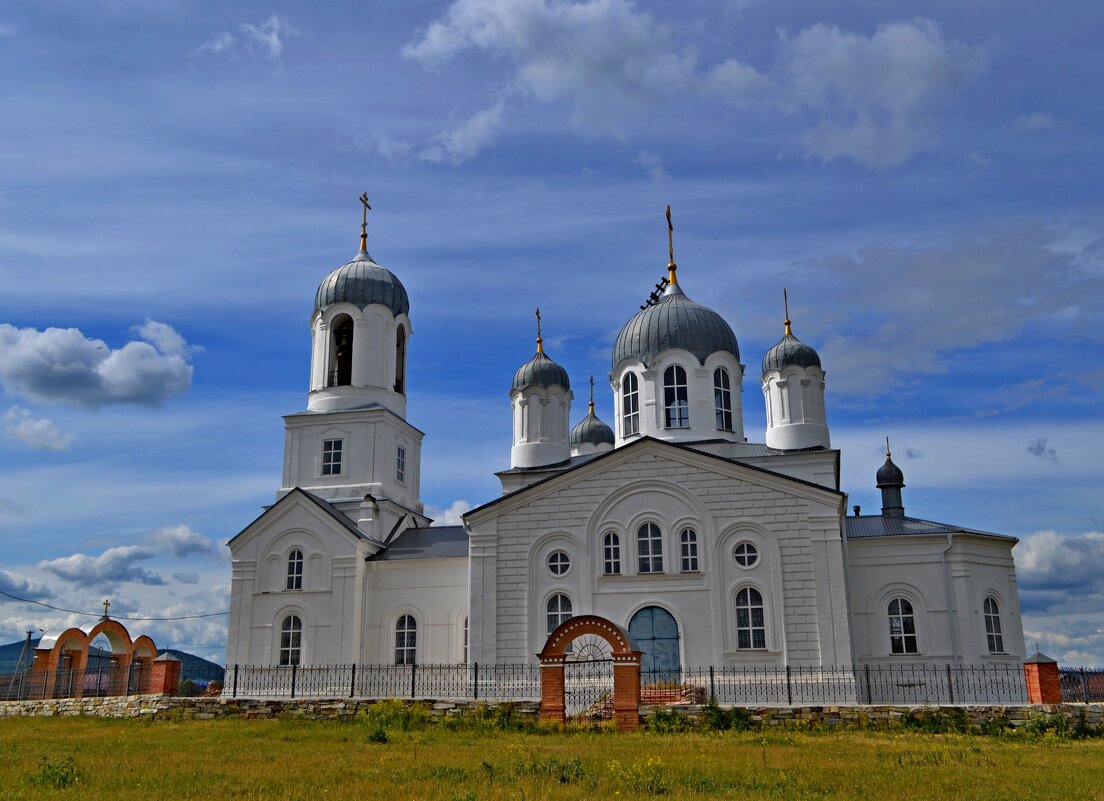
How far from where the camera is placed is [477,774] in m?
11.0

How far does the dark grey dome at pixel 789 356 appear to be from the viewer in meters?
28.1

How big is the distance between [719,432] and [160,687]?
15426 millimetres

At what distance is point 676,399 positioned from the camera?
27875mm

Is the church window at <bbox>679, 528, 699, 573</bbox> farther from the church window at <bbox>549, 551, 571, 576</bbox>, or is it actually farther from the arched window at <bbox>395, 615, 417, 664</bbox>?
the arched window at <bbox>395, 615, 417, 664</bbox>

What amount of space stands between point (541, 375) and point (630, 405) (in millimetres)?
3228

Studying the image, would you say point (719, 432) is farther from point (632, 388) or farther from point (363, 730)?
point (363, 730)

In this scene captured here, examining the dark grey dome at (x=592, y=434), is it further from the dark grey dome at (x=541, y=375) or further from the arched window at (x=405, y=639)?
the arched window at (x=405, y=639)

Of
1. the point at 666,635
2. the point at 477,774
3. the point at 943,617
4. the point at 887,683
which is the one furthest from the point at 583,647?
the point at 477,774

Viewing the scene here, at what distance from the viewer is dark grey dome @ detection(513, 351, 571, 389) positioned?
30391mm

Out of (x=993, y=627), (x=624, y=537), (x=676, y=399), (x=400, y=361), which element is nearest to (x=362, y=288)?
(x=400, y=361)

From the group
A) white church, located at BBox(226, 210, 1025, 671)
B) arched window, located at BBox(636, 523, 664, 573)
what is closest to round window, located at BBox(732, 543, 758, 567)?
white church, located at BBox(226, 210, 1025, 671)

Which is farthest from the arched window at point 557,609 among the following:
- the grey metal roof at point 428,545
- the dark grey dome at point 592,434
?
the dark grey dome at point 592,434

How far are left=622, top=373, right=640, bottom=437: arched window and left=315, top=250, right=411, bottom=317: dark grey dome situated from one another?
24.1 ft

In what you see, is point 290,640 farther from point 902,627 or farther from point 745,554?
point 902,627
